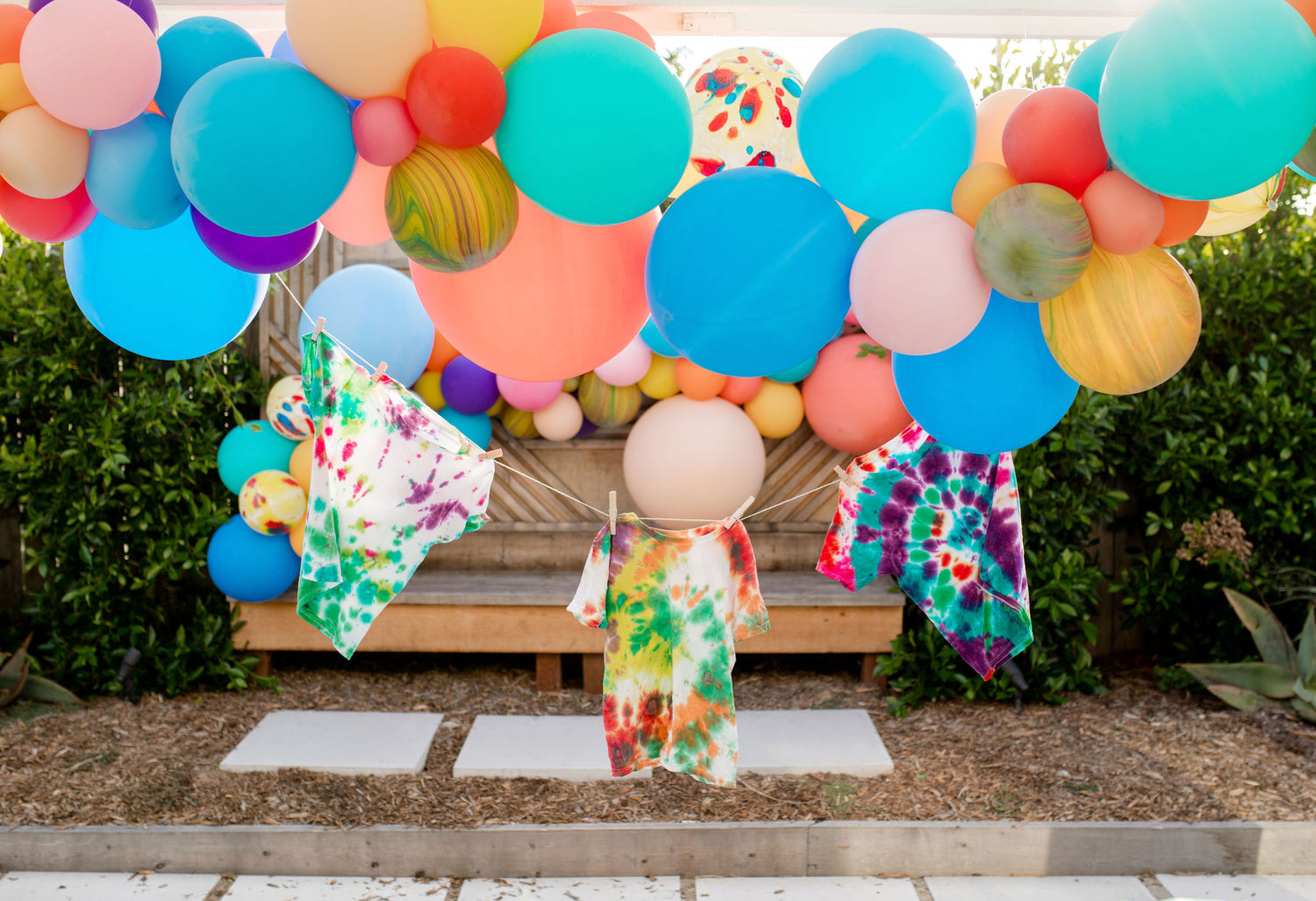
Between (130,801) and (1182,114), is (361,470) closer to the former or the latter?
(130,801)

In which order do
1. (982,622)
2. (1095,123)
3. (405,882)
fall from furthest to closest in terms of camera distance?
(405,882)
(982,622)
(1095,123)

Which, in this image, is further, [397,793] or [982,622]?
[397,793]

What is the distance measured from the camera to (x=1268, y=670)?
3.24 m

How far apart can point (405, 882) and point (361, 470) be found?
118 cm

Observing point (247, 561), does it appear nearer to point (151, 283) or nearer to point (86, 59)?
point (151, 283)

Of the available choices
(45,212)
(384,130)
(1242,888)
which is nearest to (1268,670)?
(1242,888)

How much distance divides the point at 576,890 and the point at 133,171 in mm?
2070

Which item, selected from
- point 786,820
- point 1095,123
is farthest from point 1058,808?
point 1095,123

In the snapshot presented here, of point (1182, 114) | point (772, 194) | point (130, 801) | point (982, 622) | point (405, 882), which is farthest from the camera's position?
point (130, 801)

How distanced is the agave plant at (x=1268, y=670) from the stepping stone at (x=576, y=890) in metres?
2.08

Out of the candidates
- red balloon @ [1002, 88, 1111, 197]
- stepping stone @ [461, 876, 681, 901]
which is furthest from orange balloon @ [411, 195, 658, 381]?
stepping stone @ [461, 876, 681, 901]

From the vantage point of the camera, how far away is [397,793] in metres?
2.78

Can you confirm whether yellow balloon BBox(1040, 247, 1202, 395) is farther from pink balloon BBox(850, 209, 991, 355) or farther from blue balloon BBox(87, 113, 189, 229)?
blue balloon BBox(87, 113, 189, 229)

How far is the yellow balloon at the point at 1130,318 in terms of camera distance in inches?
51.0
